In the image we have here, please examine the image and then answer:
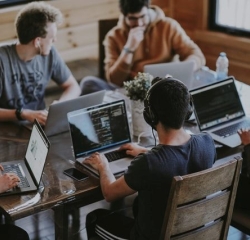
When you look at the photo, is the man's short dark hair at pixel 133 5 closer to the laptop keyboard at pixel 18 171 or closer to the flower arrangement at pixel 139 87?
the flower arrangement at pixel 139 87

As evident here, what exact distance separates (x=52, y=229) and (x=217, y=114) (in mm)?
1145

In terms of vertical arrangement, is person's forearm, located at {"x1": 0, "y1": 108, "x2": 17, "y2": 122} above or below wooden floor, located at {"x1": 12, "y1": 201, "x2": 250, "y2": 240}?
above

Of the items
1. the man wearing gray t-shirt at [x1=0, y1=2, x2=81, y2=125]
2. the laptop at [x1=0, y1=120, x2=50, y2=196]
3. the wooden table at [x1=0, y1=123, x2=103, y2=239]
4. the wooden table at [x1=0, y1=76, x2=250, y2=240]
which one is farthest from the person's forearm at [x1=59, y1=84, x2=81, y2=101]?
the laptop at [x1=0, y1=120, x2=50, y2=196]

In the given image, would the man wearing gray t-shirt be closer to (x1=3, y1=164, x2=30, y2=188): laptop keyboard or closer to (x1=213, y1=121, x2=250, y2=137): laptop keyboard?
(x1=3, y1=164, x2=30, y2=188): laptop keyboard

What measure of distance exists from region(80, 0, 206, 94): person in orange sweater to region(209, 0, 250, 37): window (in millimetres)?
1119

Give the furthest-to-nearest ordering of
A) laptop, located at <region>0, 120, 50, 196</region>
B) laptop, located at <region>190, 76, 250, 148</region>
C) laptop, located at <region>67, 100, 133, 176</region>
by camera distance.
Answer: laptop, located at <region>190, 76, 250, 148</region>, laptop, located at <region>67, 100, 133, 176</region>, laptop, located at <region>0, 120, 50, 196</region>

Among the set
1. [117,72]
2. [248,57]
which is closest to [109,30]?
[117,72]

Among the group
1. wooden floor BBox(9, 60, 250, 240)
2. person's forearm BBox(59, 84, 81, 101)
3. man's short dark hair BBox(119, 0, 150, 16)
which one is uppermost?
man's short dark hair BBox(119, 0, 150, 16)

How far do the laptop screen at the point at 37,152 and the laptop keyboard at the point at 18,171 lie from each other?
47 mm

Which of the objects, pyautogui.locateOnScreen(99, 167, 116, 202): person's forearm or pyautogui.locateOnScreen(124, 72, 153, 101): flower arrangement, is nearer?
pyautogui.locateOnScreen(99, 167, 116, 202): person's forearm

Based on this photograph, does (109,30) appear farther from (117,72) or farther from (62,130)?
(62,130)

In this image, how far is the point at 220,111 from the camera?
323 cm

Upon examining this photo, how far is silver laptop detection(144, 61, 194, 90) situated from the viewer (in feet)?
11.2

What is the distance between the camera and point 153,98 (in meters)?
2.29
